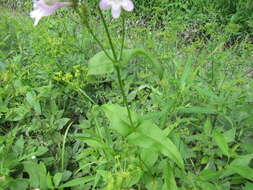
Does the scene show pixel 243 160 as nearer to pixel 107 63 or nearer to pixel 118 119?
pixel 118 119

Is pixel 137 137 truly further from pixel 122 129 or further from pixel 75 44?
pixel 75 44

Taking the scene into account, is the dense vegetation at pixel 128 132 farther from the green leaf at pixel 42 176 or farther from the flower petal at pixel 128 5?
the flower petal at pixel 128 5

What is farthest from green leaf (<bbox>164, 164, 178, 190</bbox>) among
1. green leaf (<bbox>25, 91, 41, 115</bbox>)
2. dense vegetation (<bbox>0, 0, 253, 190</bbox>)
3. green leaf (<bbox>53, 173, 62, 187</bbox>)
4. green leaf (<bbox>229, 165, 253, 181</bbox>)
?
green leaf (<bbox>25, 91, 41, 115</bbox>)

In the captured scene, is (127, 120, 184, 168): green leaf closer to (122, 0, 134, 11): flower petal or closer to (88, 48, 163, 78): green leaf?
(88, 48, 163, 78): green leaf

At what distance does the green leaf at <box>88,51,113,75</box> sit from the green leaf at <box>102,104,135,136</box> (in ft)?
0.56

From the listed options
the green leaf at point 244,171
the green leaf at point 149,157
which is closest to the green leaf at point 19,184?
the green leaf at point 149,157

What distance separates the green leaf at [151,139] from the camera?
3.47ft

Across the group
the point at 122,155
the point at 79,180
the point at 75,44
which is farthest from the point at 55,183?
the point at 75,44

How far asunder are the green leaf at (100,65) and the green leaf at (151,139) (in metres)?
0.25

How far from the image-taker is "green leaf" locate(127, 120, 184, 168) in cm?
106

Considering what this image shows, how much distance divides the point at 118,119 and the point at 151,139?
0.50 feet

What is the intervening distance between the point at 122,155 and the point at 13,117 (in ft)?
2.88

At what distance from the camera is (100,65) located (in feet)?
3.56

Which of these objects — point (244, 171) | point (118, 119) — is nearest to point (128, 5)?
point (118, 119)
